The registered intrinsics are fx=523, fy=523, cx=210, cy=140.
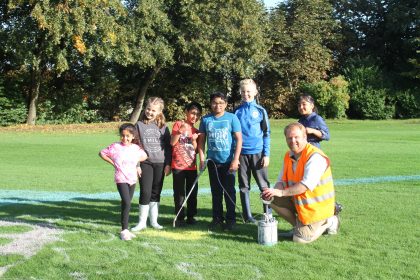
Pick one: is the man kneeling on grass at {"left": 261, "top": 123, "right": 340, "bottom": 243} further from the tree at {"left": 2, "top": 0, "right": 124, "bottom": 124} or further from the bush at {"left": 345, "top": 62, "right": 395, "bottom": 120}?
the bush at {"left": 345, "top": 62, "right": 395, "bottom": 120}

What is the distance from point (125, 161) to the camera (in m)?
6.40

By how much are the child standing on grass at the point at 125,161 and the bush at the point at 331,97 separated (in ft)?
108

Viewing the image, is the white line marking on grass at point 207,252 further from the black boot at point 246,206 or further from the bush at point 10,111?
the bush at point 10,111

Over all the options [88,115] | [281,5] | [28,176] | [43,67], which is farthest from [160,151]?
[281,5]

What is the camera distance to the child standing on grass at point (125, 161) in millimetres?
6293

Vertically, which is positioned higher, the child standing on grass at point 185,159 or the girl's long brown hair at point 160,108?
the girl's long brown hair at point 160,108

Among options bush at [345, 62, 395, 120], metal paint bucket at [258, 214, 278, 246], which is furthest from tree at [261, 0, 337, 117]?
metal paint bucket at [258, 214, 278, 246]

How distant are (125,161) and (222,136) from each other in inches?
49.5

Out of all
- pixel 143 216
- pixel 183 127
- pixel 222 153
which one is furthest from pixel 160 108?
pixel 143 216

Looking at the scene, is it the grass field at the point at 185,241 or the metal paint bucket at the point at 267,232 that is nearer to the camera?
the grass field at the point at 185,241

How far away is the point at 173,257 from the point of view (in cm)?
523

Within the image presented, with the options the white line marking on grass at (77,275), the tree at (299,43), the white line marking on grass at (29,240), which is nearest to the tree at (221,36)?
the tree at (299,43)

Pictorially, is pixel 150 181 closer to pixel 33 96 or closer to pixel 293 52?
pixel 33 96

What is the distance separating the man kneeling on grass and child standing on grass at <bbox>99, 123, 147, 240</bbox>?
1.69 m
